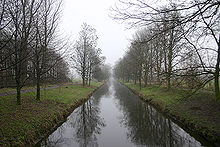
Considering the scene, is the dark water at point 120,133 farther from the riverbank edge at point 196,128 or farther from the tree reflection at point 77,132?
the riverbank edge at point 196,128

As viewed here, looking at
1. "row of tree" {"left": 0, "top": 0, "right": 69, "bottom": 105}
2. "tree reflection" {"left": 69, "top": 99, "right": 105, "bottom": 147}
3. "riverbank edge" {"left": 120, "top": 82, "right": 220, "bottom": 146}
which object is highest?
"row of tree" {"left": 0, "top": 0, "right": 69, "bottom": 105}

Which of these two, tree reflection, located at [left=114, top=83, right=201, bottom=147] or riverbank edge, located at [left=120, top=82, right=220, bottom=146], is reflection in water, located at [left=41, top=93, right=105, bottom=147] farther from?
riverbank edge, located at [left=120, top=82, right=220, bottom=146]

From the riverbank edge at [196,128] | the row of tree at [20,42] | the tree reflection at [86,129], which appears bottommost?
the tree reflection at [86,129]

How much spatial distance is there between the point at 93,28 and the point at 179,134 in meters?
25.7

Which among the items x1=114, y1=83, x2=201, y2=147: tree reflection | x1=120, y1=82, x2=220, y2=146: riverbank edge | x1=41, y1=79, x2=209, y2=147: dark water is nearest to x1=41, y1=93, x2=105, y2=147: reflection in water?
x1=41, y1=79, x2=209, y2=147: dark water

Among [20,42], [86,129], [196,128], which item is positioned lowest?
[86,129]

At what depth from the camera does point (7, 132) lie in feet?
17.9

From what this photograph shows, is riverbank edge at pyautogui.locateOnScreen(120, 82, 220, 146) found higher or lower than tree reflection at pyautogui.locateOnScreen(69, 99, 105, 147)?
higher

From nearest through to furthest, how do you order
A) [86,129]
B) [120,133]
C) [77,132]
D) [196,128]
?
1. [196,128]
2. [120,133]
3. [77,132]
4. [86,129]

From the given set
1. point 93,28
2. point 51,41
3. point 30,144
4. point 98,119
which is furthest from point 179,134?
point 93,28

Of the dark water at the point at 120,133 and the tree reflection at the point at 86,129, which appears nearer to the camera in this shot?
the dark water at the point at 120,133

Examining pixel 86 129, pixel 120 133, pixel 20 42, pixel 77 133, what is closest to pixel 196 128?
pixel 120 133

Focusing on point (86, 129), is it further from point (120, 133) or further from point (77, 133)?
point (120, 133)

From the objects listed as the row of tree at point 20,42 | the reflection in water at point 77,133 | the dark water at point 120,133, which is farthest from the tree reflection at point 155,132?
the row of tree at point 20,42
